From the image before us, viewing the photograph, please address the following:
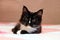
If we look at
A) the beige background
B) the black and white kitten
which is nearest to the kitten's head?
the black and white kitten

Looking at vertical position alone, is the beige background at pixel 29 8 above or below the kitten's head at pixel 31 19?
above

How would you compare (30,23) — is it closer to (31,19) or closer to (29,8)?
(31,19)

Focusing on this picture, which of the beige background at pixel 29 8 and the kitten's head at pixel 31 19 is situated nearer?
the kitten's head at pixel 31 19

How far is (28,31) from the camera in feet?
4.86

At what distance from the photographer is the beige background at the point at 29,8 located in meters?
2.09

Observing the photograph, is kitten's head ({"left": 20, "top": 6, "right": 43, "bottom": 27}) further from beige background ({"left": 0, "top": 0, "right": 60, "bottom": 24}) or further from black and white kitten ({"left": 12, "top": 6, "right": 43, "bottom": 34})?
beige background ({"left": 0, "top": 0, "right": 60, "bottom": 24})

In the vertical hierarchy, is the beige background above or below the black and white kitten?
above

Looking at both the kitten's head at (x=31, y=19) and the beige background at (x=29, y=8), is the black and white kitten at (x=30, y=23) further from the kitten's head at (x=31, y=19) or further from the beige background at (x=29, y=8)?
the beige background at (x=29, y=8)

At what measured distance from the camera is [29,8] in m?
2.10

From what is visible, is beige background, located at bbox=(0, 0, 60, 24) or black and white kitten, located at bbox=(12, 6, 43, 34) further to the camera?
beige background, located at bbox=(0, 0, 60, 24)

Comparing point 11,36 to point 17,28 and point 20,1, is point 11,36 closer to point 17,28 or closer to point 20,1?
point 17,28

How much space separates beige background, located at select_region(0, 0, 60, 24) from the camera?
209cm

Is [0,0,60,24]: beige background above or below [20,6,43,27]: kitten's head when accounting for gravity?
above

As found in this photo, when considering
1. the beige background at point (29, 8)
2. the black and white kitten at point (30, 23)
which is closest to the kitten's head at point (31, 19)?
the black and white kitten at point (30, 23)
